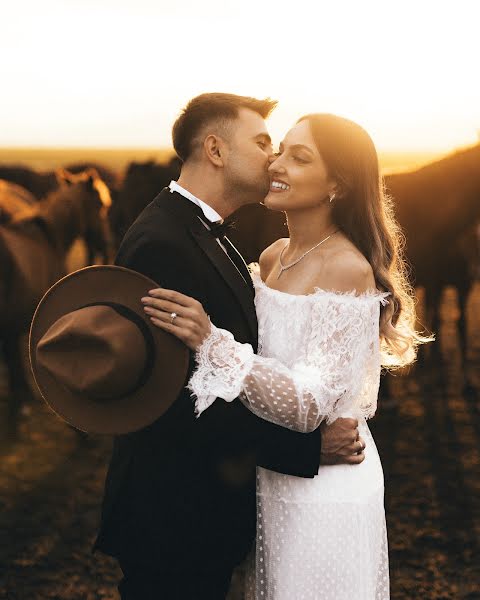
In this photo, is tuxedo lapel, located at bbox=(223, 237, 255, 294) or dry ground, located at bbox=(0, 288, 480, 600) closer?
tuxedo lapel, located at bbox=(223, 237, 255, 294)

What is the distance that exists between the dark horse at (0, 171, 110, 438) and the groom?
353 cm

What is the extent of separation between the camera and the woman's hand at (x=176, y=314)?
1729mm

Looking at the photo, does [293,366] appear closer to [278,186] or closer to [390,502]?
[278,186]

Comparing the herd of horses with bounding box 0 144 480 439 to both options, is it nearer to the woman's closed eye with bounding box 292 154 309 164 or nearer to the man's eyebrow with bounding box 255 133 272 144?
the man's eyebrow with bounding box 255 133 272 144

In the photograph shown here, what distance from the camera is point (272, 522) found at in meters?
2.08

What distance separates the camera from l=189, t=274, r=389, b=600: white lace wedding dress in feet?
6.05

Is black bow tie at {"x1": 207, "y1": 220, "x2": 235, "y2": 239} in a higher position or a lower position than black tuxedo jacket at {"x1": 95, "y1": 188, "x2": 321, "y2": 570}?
higher

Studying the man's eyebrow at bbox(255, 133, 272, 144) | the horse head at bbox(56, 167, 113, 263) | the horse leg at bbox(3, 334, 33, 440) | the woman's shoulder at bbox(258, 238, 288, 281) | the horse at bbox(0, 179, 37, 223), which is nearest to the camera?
the man's eyebrow at bbox(255, 133, 272, 144)

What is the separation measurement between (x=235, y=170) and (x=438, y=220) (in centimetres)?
454

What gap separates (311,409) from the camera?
1.88m

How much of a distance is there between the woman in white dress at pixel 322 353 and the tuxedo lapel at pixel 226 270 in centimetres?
7

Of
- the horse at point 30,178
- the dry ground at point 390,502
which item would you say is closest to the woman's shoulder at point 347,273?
the dry ground at point 390,502

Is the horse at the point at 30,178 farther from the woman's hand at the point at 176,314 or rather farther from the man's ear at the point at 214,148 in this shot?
the woman's hand at the point at 176,314

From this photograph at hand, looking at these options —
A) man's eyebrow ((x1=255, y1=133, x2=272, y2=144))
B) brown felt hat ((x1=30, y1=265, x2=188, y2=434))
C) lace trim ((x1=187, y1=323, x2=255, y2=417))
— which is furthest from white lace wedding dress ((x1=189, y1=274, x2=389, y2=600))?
man's eyebrow ((x1=255, y1=133, x2=272, y2=144))
